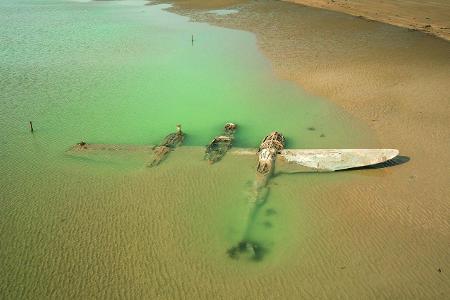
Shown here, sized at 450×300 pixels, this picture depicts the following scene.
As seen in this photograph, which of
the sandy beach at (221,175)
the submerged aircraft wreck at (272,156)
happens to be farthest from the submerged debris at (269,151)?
the sandy beach at (221,175)

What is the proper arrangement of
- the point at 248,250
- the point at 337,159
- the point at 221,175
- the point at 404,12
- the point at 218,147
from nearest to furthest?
the point at 248,250 → the point at 337,159 → the point at 221,175 → the point at 218,147 → the point at 404,12

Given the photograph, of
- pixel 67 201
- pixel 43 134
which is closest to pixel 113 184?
pixel 67 201

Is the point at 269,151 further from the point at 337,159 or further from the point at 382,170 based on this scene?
the point at 382,170

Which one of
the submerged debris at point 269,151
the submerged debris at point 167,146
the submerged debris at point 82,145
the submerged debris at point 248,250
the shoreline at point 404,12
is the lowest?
the submerged debris at point 248,250

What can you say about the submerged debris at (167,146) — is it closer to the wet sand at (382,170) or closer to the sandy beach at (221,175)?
the sandy beach at (221,175)

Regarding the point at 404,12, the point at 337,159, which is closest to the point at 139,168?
the point at 337,159

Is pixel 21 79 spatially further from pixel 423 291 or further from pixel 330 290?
pixel 423 291
